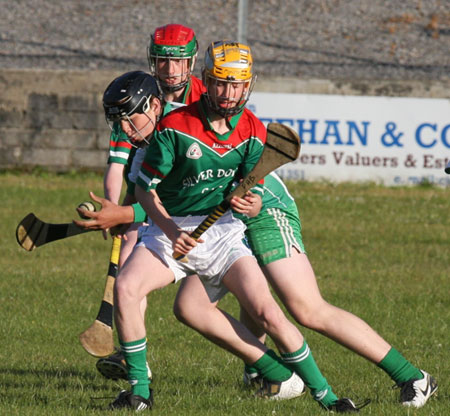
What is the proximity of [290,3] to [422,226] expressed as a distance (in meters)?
12.8

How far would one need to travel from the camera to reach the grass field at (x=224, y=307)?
5.48m

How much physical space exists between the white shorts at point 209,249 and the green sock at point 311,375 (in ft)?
1.76

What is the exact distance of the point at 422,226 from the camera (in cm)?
1262

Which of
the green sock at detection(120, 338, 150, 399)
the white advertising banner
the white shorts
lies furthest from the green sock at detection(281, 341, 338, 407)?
the white advertising banner

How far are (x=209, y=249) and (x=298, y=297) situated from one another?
1.65 feet

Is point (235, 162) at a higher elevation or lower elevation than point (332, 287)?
higher

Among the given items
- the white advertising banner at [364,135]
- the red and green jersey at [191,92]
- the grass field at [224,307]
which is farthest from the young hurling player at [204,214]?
the white advertising banner at [364,135]

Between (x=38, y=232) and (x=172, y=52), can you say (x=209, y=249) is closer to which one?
(x=38, y=232)

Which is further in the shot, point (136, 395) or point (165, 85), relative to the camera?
point (165, 85)

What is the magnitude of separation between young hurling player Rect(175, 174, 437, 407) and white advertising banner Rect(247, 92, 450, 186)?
9.98m

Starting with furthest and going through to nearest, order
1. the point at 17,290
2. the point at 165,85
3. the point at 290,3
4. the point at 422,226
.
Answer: the point at 290,3 < the point at 422,226 < the point at 17,290 < the point at 165,85

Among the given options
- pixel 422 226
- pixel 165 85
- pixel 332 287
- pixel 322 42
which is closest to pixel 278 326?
pixel 165 85

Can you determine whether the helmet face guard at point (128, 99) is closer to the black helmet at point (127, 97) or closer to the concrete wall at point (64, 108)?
the black helmet at point (127, 97)

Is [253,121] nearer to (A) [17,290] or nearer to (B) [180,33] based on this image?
(B) [180,33]
